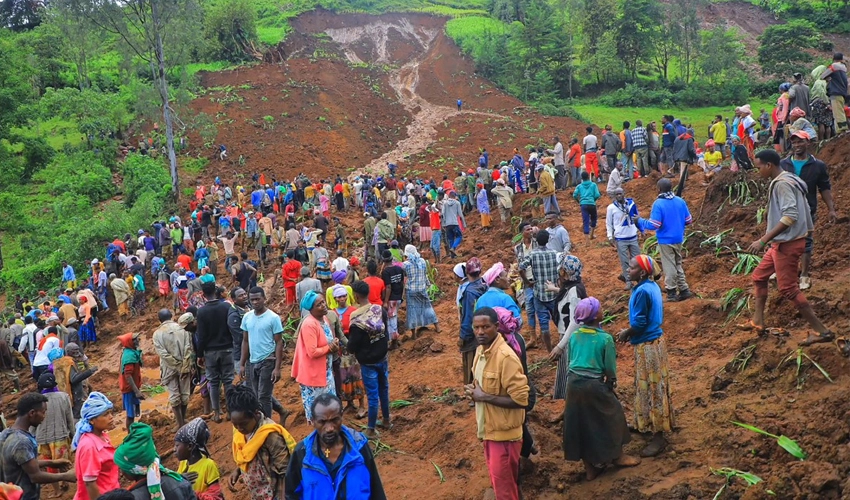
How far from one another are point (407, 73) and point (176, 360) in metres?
44.9

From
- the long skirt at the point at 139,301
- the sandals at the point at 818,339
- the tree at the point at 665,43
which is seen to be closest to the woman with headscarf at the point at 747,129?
the sandals at the point at 818,339

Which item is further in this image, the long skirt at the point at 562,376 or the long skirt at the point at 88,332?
the long skirt at the point at 88,332

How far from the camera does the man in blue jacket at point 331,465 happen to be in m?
3.63

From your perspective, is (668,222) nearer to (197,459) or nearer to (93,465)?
(197,459)

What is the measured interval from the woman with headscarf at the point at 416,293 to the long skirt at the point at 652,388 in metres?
5.24

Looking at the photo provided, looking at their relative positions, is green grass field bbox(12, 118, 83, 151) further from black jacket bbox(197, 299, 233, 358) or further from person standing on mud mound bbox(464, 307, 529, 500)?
person standing on mud mound bbox(464, 307, 529, 500)

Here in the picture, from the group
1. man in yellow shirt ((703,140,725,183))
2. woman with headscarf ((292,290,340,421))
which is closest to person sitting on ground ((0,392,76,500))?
woman with headscarf ((292,290,340,421))

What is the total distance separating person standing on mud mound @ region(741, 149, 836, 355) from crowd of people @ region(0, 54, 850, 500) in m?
0.01

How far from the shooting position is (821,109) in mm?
11992

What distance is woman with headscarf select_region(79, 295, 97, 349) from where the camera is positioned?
53.6 ft

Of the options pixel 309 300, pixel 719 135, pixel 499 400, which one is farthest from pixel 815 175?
pixel 719 135

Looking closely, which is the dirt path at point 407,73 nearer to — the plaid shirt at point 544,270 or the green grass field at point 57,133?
the green grass field at point 57,133

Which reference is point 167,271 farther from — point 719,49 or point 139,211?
point 719,49

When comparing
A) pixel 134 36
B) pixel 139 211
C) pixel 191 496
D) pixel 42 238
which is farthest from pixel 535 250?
pixel 134 36
